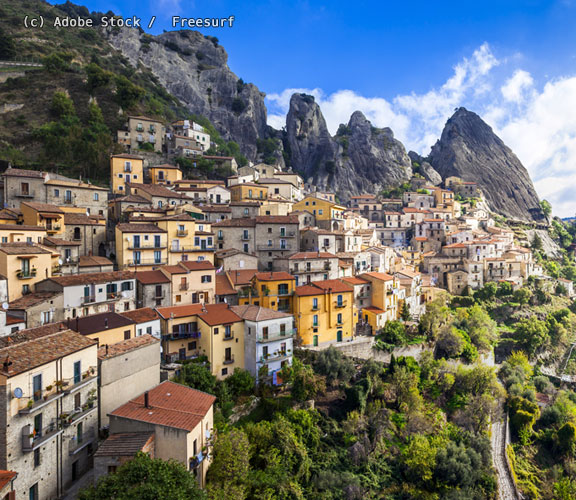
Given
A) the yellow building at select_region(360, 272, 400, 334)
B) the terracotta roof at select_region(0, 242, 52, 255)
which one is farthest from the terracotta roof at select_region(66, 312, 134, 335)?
the yellow building at select_region(360, 272, 400, 334)

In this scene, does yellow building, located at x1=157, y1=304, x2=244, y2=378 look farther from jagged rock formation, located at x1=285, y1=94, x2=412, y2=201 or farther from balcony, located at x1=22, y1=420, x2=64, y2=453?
jagged rock formation, located at x1=285, y1=94, x2=412, y2=201

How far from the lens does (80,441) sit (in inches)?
705

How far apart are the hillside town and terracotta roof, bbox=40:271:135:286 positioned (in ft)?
0.40

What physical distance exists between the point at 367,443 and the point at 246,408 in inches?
409

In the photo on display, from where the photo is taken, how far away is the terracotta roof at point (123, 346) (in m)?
20.0

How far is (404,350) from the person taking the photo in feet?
121

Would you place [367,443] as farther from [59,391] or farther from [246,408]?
[59,391]

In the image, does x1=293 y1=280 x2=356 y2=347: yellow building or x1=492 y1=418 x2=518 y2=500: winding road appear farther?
x1=293 y1=280 x2=356 y2=347: yellow building

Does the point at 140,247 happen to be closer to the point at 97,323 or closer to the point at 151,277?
the point at 151,277

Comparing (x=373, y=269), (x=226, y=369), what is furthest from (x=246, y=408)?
(x=373, y=269)

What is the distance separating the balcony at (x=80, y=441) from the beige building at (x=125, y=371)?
30.2 inches

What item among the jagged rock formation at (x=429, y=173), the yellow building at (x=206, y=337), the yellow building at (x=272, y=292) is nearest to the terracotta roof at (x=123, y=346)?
the yellow building at (x=206, y=337)

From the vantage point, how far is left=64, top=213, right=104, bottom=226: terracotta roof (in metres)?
33.9

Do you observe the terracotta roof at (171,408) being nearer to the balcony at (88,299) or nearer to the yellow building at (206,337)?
the yellow building at (206,337)
